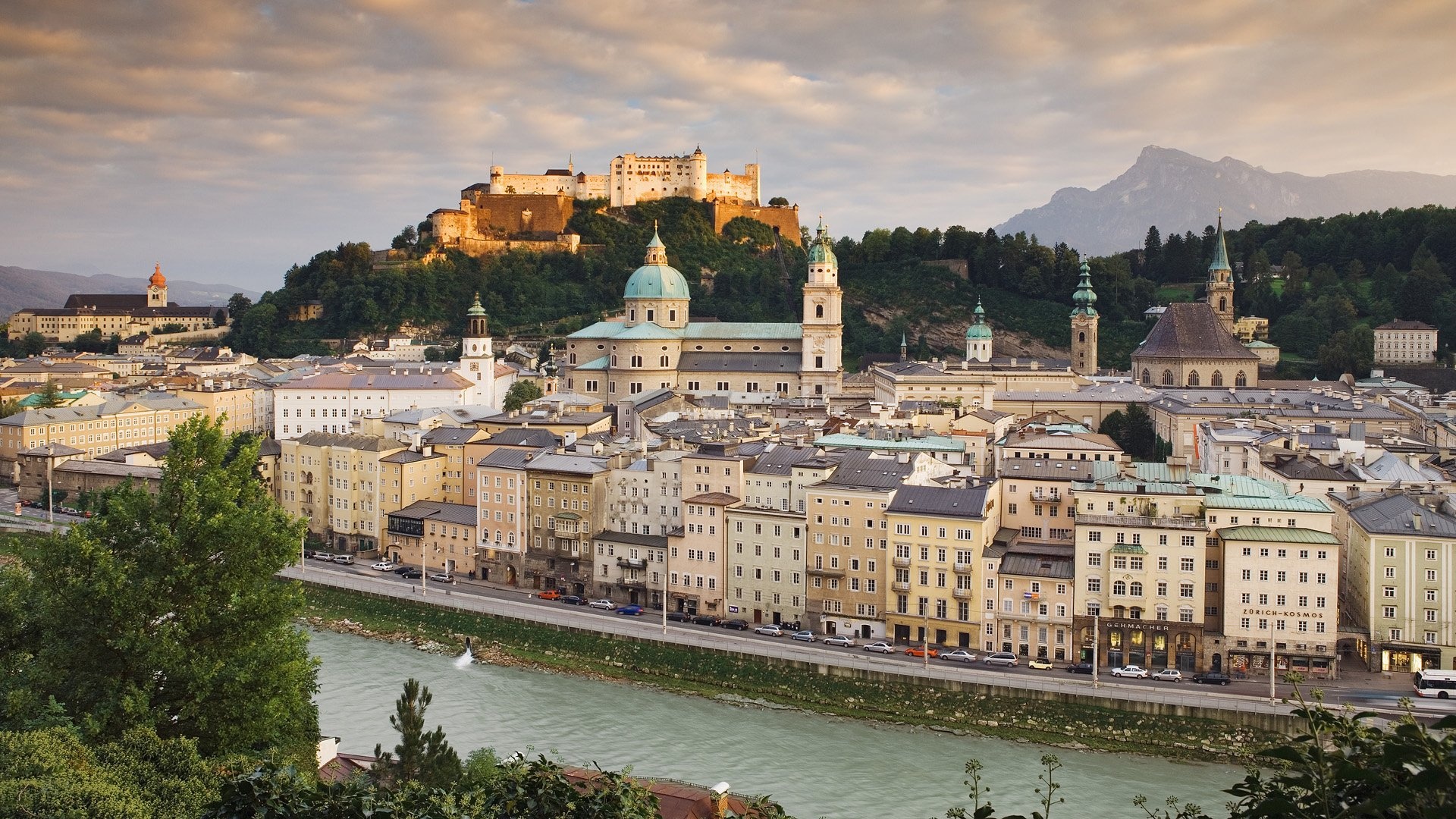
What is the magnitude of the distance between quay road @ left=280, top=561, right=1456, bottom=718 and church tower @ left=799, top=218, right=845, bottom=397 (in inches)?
889

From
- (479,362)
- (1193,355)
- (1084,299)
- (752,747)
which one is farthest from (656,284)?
(752,747)

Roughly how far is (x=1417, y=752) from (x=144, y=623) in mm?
12347

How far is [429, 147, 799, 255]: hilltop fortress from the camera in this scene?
7944 cm

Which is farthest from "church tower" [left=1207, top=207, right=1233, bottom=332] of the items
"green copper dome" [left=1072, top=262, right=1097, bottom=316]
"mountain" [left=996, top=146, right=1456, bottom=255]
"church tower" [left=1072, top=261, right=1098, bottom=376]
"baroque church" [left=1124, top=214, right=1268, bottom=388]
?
"mountain" [left=996, top=146, right=1456, bottom=255]

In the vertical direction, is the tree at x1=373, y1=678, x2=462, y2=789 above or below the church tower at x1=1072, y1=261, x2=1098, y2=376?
below

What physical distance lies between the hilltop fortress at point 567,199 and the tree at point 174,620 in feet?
216

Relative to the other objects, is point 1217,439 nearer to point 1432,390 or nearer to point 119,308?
point 1432,390

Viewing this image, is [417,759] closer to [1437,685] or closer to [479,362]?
A: [1437,685]

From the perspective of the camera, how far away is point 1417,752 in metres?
4.77

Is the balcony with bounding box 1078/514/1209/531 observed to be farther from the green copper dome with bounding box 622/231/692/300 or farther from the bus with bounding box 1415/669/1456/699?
the green copper dome with bounding box 622/231/692/300

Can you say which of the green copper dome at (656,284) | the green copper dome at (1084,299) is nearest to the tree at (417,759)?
the green copper dome at (656,284)

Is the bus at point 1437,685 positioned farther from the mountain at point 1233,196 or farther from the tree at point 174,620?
the mountain at point 1233,196

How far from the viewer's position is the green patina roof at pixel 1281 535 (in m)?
25.2

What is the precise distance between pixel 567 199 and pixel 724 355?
3057cm
